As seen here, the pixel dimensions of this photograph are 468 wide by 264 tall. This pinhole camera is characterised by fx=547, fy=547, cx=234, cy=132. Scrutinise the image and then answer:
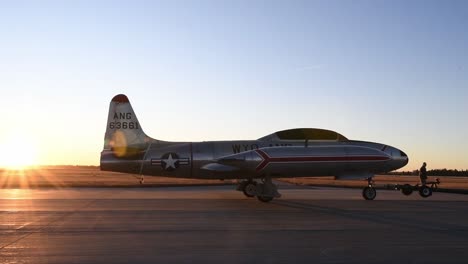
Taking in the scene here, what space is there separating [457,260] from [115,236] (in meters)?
7.05

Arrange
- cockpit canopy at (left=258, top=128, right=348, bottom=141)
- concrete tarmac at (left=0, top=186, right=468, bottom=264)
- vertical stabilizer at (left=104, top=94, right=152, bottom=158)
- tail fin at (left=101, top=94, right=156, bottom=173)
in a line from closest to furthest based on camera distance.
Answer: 1. concrete tarmac at (left=0, top=186, right=468, bottom=264)
2. tail fin at (left=101, top=94, right=156, bottom=173)
3. cockpit canopy at (left=258, top=128, right=348, bottom=141)
4. vertical stabilizer at (left=104, top=94, right=152, bottom=158)

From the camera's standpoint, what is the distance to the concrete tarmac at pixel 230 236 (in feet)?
31.2

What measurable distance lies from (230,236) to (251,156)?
483 inches

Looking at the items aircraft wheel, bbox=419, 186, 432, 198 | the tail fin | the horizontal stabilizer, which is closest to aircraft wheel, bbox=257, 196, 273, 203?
the horizontal stabilizer

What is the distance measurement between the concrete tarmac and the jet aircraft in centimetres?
579

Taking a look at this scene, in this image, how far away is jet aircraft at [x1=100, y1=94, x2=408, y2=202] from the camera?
24.8 meters

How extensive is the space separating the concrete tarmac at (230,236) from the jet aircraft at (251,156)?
5.79 meters

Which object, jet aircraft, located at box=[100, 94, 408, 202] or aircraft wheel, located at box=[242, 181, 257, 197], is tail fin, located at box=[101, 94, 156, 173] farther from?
aircraft wheel, located at box=[242, 181, 257, 197]

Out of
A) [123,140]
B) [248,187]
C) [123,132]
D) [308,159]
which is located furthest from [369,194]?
[123,132]

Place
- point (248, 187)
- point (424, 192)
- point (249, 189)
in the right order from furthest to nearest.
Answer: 1. point (424, 192)
2. point (248, 187)
3. point (249, 189)

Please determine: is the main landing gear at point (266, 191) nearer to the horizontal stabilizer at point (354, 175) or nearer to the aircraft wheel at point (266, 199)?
the aircraft wheel at point (266, 199)

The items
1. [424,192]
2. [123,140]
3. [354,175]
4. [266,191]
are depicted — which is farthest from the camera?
[424,192]

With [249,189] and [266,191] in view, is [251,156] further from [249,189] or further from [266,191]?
[249,189]

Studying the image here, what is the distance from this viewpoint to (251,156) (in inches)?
963
